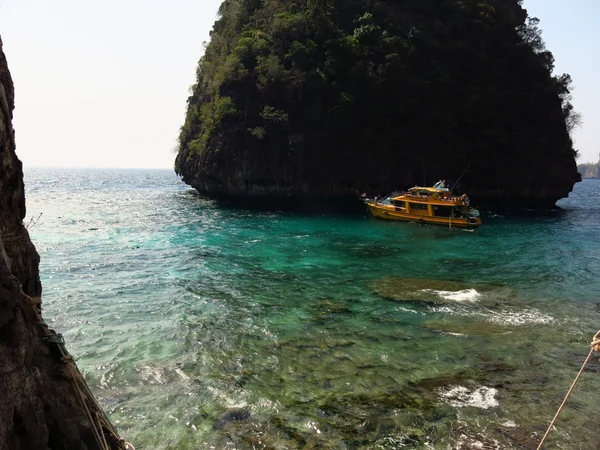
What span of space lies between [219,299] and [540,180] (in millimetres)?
58972

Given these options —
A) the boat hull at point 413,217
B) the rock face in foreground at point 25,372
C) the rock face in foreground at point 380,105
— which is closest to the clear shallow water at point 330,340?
the rock face in foreground at point 25,372

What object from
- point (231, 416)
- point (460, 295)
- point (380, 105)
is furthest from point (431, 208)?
point (231, 416)

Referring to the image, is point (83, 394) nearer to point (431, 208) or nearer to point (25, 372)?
point (25, 372)

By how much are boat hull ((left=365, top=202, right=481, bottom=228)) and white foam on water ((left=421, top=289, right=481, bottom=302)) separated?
2149 centimetres

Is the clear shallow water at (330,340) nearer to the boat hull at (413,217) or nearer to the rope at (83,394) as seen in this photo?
the rope at (83,394)

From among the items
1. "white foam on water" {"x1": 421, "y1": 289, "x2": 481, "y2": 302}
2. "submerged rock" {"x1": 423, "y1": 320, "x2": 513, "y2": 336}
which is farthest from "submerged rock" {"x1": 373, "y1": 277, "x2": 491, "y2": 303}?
"submerged rock" {"x1": 423, "y1": 320, "x2": 513, "y2": 336}

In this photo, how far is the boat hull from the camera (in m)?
39.2

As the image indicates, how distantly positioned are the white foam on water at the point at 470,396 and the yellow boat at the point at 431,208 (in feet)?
101

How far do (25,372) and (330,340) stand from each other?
33.8 ft

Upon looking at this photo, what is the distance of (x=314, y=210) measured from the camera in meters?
52.3

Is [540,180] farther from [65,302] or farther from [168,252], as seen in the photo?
[65,302]

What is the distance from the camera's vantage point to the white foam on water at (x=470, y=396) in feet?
32.3

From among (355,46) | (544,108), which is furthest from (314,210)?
(544,108)

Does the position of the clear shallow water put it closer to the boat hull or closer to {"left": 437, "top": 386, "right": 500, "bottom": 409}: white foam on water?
{"left": 437, "top": 386, "right": 500, "bottom": 409}: white foam on water
